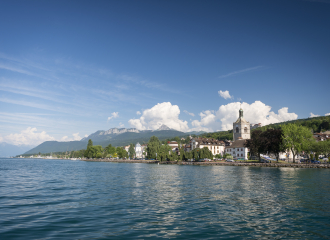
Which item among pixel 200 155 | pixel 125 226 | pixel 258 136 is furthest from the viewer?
pixel 200 155

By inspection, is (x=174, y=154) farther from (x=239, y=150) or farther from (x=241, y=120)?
(x=241, y=120)

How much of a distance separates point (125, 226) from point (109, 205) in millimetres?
6579

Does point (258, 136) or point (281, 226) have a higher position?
point (258, 136)

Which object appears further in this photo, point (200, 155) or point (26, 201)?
point (200, 155)

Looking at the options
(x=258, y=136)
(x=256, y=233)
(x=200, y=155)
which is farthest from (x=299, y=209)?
(x=200, y=155)

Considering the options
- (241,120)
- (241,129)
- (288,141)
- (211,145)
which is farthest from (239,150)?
(288,141)

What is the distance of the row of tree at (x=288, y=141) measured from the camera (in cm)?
8925

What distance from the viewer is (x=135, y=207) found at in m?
19.7

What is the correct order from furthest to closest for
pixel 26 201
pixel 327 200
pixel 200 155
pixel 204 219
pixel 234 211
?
1. pixel 200 155
2. pixel 327 200
3. pixel 26 201
4. pixel 234 211
5. pixel 204 219

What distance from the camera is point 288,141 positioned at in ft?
293

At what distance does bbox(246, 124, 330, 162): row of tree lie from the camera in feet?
293

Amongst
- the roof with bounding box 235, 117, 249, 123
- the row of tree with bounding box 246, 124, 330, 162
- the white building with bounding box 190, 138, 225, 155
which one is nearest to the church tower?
the roof with bounding box 235, 117, 249, 123

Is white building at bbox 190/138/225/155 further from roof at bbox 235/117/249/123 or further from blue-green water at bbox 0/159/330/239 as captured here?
blue-green water at bbox 0/159/330/239

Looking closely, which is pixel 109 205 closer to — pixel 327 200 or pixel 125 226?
pixel 125 226
